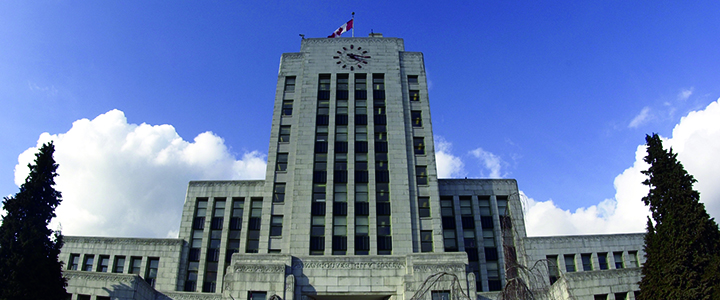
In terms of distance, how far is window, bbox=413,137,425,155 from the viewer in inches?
2147

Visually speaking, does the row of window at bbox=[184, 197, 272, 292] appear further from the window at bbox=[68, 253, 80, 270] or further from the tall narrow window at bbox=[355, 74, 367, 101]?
the tall narrow window at bbox=[355, 74, 367, 101]

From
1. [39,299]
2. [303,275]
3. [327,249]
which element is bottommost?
[39,299]

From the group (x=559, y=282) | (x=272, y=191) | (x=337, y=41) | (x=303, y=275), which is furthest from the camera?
(x=337, y=41)

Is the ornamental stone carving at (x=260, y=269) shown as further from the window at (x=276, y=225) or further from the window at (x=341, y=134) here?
the window at (x=341, y=134)

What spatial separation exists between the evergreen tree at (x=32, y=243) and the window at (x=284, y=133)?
74.2ft

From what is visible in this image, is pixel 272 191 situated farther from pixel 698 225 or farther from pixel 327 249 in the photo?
pixel 698 225

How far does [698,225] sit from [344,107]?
35.5 metres

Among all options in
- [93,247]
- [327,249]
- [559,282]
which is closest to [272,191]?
[327,249]

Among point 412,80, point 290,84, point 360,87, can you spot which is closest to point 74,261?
point 290,84

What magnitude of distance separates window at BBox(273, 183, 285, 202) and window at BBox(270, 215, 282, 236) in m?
1.82

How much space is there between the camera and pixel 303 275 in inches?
1686

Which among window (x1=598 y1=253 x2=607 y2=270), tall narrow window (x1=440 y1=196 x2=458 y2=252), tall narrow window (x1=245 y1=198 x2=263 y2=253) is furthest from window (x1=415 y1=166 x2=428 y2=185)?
window (x1=598 y1=253 x2=607 y2=270)

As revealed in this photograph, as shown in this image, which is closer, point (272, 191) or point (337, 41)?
point (272, 191)

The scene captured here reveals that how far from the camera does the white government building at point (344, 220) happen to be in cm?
4284
